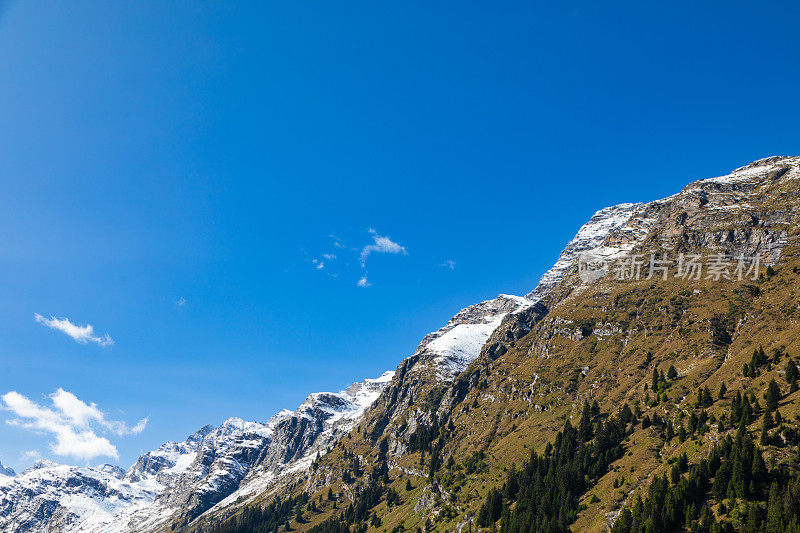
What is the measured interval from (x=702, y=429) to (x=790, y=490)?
37.3 m

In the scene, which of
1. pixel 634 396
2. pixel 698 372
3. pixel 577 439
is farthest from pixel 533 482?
pixel 698 372

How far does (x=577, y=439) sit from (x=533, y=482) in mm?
27174

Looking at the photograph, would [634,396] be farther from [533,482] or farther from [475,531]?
[475,531]

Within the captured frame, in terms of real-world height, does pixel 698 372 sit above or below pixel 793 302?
below

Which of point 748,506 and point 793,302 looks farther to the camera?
point 793,302

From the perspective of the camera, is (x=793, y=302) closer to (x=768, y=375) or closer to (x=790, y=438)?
(x=768, y=375)

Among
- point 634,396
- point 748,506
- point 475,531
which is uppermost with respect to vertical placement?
point 634,396

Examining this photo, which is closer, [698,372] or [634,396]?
[698,372]

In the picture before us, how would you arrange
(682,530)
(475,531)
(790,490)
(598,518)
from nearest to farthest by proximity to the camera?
(790,490) → (682,530) → (598,518) → (475,531)

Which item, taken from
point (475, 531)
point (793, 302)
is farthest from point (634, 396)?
point (475, 531)

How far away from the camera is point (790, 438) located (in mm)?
116562

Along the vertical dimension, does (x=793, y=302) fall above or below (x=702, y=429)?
above

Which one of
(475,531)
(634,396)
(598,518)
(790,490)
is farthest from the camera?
(634,396)

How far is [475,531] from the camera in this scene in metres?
180
